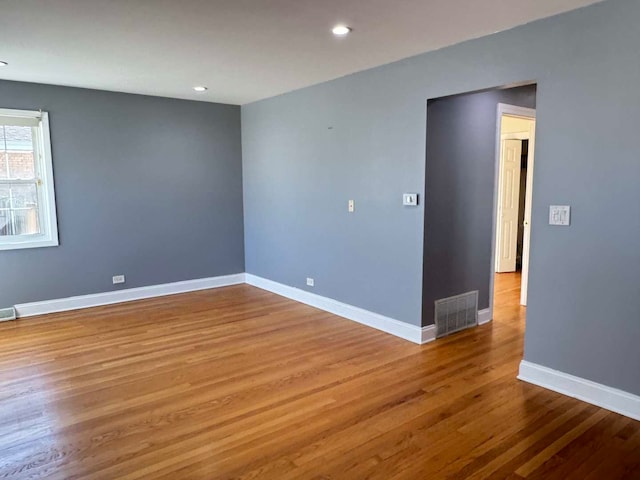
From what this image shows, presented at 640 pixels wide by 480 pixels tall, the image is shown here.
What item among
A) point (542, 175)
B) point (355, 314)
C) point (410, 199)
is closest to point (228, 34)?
point (410, 199)

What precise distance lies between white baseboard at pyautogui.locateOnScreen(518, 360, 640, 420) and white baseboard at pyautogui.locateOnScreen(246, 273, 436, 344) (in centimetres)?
92

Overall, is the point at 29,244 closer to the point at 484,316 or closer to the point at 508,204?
the point at 484,316

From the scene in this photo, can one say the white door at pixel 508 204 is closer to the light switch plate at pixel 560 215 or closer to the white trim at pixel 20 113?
the light switch plate at pixel 560 215

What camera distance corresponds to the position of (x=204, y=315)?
479cm

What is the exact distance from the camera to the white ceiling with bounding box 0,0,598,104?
2.59 m

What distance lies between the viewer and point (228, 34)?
305 centimetres

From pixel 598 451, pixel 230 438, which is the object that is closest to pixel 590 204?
pixel 598 451

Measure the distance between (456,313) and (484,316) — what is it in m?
0.50

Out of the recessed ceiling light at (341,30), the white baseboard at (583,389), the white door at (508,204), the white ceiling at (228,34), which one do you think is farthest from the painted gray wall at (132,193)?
the white baseboard at (583,389)

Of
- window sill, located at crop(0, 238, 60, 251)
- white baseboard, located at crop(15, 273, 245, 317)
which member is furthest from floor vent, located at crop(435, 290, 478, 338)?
window sill, located at crop(0, 238, 60, 251)

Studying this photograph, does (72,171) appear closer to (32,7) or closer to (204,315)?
(204,315)

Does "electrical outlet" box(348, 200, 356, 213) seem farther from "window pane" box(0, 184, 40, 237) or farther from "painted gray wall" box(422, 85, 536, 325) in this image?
"window pane" box(0, 184, 40, 237)

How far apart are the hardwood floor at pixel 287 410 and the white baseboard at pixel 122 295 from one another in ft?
1.61

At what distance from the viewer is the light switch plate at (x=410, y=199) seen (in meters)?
3.77
